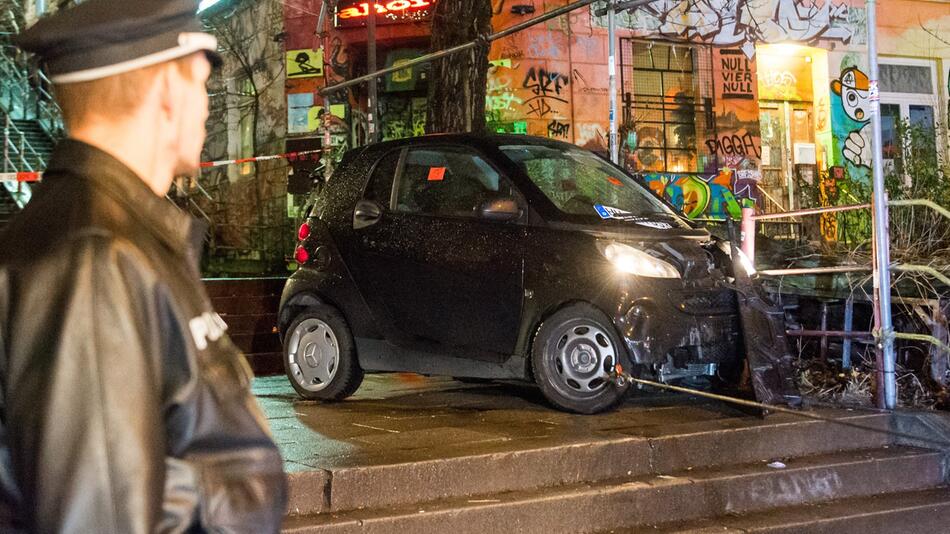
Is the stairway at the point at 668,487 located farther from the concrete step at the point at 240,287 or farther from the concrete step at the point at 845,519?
the concrete step at the point at 240,287

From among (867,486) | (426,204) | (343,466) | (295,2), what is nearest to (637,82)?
(295,2)

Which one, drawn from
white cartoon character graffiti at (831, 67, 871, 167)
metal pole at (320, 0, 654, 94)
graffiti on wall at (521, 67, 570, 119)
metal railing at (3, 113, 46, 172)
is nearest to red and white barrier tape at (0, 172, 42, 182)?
metal railing at (3, 113, 46, 172)

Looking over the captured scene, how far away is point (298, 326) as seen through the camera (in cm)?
779

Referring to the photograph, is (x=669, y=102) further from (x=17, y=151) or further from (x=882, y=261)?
(x=882, y=261)

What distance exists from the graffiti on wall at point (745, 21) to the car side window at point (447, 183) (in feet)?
34.9

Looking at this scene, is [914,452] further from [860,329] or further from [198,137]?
[198,137]

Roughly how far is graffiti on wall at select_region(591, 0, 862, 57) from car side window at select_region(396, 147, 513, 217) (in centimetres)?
1063

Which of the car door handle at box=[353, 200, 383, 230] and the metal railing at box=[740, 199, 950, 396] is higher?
the car door handle at box=[353, 200, 383, 230]

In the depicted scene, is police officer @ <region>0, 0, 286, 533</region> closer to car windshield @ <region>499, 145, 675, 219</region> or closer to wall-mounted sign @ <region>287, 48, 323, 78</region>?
car windshield @ <region>499, 145, 675, 219</region>

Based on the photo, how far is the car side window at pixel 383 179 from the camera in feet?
24.8

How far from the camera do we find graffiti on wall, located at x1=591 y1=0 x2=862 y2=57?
58.4 feet

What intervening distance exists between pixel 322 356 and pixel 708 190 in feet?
38.4

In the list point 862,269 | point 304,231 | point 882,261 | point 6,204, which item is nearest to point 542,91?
point 6,204

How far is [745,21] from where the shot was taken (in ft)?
60.3
